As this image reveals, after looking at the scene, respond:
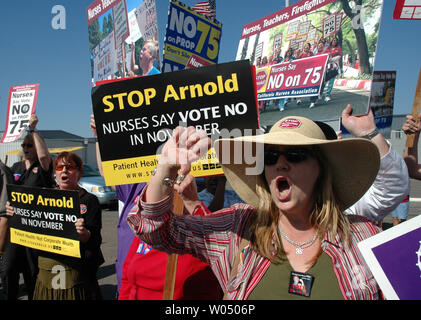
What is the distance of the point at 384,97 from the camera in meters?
2.85

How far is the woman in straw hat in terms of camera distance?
62.9 inches

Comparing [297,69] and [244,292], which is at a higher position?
[297,69]

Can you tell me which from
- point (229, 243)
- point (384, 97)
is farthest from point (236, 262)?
point (384, 97)

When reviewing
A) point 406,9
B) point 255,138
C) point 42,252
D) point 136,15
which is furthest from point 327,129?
point 42,252

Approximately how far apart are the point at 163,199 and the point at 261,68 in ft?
5.14

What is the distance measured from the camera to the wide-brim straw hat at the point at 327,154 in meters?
1.71

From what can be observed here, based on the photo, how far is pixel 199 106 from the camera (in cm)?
213

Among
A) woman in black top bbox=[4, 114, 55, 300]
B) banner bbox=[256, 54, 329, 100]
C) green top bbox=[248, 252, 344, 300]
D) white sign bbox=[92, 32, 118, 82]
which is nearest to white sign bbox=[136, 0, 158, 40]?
white sign bbox=[92, 32, 118, 82]

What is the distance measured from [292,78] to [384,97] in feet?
2.65

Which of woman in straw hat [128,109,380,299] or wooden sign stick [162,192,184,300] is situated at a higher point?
woman in straw hat [128,109,380,299]

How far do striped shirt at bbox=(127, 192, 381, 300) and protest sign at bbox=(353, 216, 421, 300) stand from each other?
58 mm

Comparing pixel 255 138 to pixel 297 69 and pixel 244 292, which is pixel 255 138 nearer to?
pixel 244 292

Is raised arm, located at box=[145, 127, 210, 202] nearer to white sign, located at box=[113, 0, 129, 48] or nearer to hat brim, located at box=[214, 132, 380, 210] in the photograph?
hat brim, located at box=[214, 132, 380, 210]

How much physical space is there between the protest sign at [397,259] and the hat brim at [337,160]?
33 centimetres
